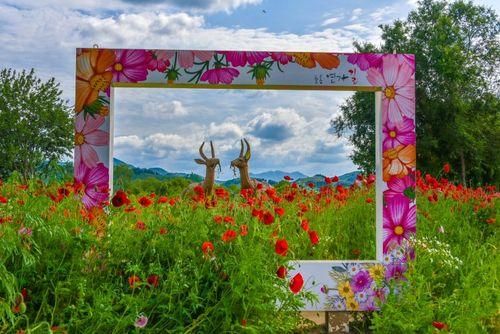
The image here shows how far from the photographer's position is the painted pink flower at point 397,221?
4.53 metres

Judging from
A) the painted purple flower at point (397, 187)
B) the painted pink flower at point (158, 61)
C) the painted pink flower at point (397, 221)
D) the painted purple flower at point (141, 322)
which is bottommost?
the painted purple flower at point (141, 322)

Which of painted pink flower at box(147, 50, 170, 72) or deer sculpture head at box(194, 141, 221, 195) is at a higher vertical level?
painted pink flower at box(147, 50, 170, 72)

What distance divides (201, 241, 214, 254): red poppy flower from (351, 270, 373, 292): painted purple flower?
64.2 inches

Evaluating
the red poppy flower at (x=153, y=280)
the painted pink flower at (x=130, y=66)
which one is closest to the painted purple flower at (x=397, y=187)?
the painted pink flower at (x=130, y=66)

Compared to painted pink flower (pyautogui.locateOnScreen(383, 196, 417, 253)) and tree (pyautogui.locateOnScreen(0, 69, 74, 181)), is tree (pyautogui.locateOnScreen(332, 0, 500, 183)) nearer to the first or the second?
tree (pyautogui.locateOnScreen(0, 69, 74, 181))

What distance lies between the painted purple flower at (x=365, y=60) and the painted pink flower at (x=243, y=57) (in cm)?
66

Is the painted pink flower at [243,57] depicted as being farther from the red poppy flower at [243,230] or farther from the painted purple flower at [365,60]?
the red poppy flower at [243,230]

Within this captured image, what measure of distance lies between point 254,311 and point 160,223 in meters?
0.72

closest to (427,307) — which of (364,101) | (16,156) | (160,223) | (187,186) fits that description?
(160,223)

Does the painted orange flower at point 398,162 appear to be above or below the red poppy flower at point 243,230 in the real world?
above

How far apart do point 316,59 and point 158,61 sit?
1.16 metres

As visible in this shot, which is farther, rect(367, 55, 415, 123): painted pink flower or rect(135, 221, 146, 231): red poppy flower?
rect(367, 55, 415, 123): painted pink flower

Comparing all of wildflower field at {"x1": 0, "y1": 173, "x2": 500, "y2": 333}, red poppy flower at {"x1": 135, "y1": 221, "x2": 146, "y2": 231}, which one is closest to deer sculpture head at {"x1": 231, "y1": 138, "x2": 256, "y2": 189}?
wildflower field at {"x1": 0, "y1": 173, "x2": 500, "y2": 333}

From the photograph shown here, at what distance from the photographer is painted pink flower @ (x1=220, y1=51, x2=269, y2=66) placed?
14.5 feet
